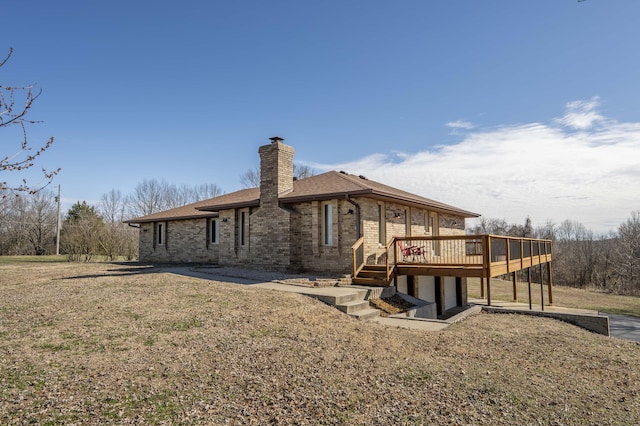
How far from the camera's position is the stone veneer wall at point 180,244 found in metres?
19.8

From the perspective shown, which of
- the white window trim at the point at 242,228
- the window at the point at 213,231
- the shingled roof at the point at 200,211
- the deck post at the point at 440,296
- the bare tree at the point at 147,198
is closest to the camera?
the deck post at the point at 440,296

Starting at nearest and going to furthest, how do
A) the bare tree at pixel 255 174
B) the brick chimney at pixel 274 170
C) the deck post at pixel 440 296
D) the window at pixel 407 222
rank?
the brick chimney at pixel 274 170, the window at pixel 407 222, the deck post at pixel 440 296, the bare tree at pixel 255 174

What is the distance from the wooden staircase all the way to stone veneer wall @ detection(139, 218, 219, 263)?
10.1 metres

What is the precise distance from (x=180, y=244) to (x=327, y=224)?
11557 mm

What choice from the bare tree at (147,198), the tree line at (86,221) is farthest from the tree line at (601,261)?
the bare tree at (147,198)

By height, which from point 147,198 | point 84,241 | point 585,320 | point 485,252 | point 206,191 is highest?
point 206,191

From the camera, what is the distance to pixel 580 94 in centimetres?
1020

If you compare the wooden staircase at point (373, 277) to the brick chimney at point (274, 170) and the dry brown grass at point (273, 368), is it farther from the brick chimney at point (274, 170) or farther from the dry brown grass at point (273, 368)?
the brick chimney at point (274, 170)

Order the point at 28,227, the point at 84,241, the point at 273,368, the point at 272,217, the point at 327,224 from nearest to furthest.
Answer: the point at 273,368
the point at 327,224
the point at 272,217
the point at 84,241
the point at 28,227

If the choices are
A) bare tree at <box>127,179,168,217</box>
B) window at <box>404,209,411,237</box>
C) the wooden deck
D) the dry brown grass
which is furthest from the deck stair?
bare tree at <box>127,179,168,217</box>

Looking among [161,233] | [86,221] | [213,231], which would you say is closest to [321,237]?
[213,231]

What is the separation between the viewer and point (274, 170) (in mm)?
14617

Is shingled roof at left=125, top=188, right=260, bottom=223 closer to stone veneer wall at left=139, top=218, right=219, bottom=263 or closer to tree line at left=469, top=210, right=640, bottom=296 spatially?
stone veneer wall at left=139, top=218, right=219, bottom=263

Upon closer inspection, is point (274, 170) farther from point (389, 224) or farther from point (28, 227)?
point (28, 227)
